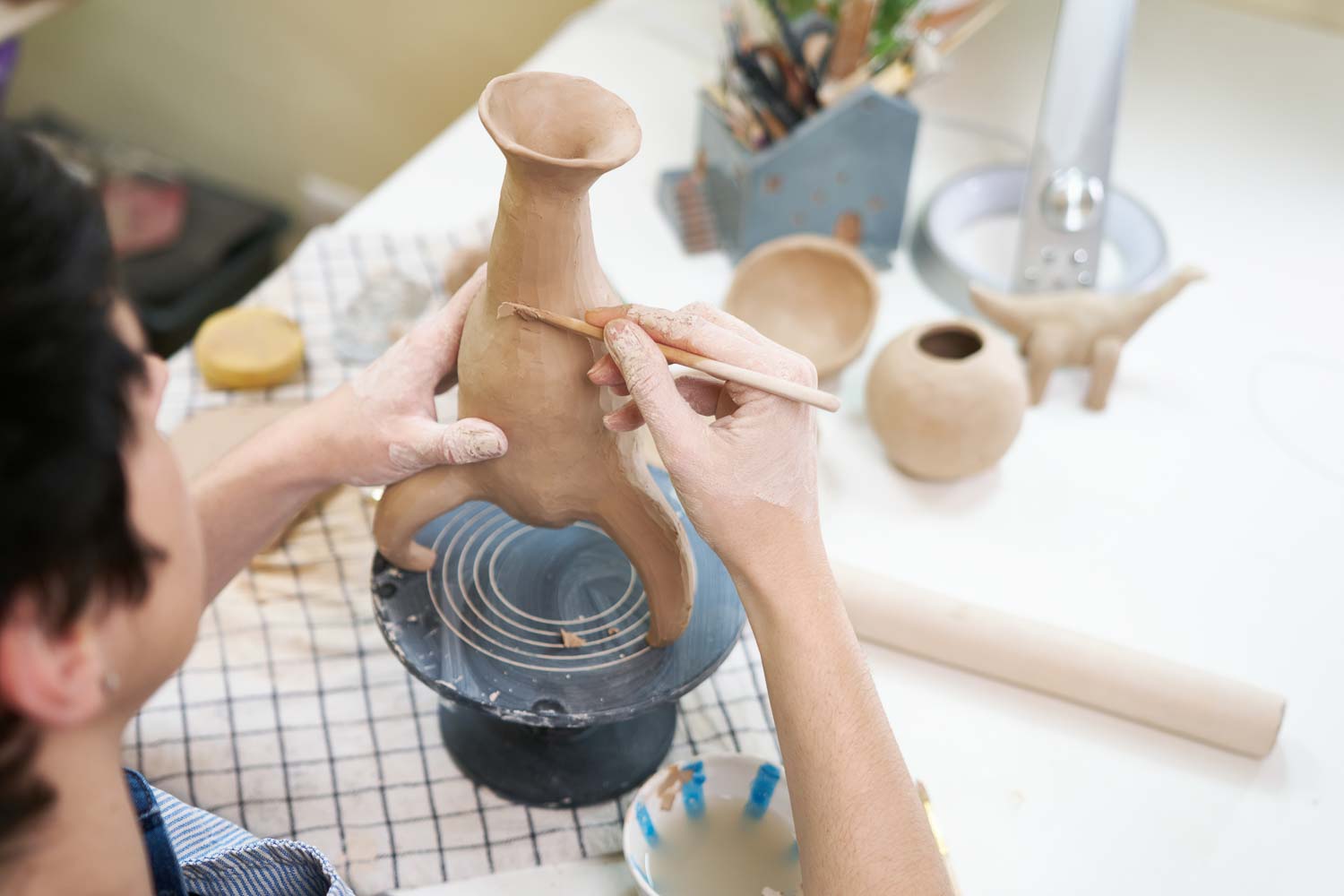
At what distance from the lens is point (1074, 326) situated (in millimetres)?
1407

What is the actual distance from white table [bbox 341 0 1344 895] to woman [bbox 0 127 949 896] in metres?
0.25

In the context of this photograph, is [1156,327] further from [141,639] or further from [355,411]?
[141,639]

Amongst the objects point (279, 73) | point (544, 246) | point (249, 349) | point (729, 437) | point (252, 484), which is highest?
point (544, 246)

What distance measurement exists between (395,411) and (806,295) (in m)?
0.66

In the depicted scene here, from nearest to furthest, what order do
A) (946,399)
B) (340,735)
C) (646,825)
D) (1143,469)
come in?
(646,825), (340,735), (946,399), (1143,469)

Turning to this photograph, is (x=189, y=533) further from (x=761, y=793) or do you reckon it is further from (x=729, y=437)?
(x=761, y=793)

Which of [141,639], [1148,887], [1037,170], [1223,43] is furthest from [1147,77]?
[141,639]

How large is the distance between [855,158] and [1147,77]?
0.76 metres

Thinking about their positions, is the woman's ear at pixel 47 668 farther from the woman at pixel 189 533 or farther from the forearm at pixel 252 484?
the forearm at pixel 252 484

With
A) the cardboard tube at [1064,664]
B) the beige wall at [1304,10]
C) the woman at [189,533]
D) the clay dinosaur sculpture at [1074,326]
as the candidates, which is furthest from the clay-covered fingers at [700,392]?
the beige wall at [1304,10]

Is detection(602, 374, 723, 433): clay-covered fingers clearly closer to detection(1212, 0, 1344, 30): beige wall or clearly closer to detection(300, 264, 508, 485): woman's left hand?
detection(300, 264, 508, 485): woman's left hand

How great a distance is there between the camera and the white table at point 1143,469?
1036 millimetres

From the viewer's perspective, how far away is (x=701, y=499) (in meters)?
0.86

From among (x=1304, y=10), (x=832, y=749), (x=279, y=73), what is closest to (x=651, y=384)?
(x=832, y=749)
